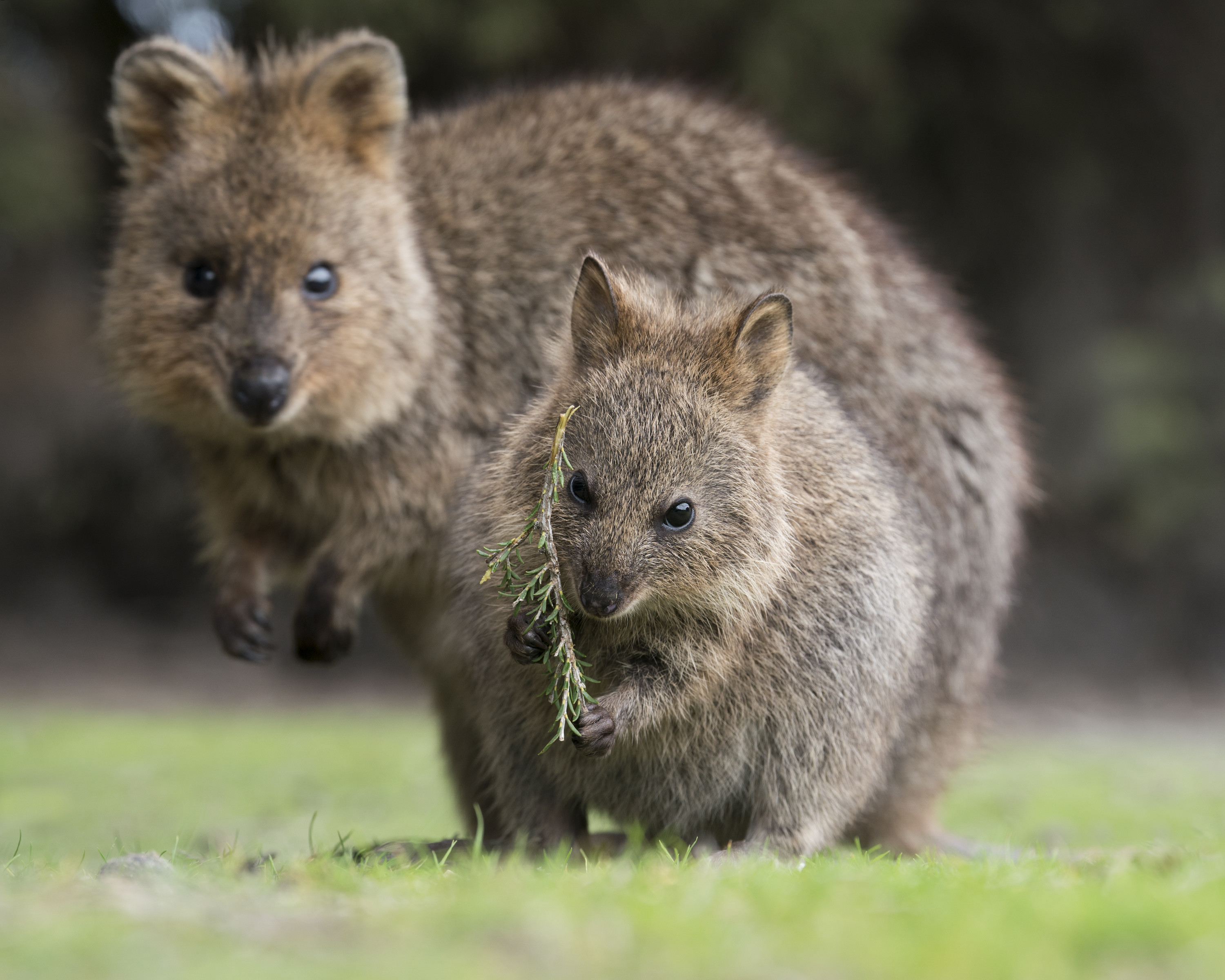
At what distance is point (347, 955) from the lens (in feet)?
8.67

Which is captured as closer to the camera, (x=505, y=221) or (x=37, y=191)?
(x=505, y=221)

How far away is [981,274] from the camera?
611 inches

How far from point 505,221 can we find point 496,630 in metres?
2.50

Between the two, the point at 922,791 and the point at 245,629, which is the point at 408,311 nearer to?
the point at 245,629

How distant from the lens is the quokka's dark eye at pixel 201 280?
5.91m

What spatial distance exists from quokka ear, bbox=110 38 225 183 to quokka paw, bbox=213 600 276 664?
2044 mm

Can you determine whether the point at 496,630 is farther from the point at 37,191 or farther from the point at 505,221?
the point at 37,191

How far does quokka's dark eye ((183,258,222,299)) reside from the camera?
5910 millimetres

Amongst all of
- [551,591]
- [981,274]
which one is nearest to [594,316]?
[551,591]

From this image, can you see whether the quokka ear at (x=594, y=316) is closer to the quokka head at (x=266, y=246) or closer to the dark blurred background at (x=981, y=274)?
the quokka head at (x=266, y=246)

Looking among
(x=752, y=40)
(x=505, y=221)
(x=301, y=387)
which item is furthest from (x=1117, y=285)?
(x=301, y=387)

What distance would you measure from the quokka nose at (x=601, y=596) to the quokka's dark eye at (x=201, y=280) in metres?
2.75

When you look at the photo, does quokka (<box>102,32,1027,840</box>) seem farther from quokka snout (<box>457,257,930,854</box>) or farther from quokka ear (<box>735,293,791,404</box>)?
quokka ear (<box>735,293,791,404</box>)

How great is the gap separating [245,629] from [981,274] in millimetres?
11409
